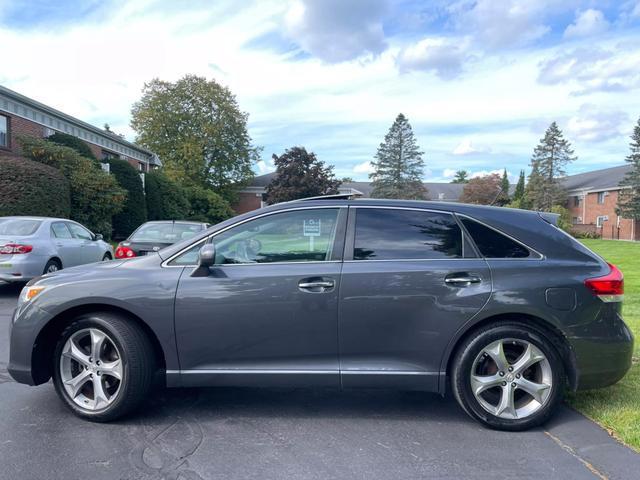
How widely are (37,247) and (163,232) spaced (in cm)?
218

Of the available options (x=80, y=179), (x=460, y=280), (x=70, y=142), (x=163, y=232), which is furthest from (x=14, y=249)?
(x=70, y=142)

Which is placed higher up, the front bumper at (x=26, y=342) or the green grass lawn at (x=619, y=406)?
the front bumper at (x=26, y=342)

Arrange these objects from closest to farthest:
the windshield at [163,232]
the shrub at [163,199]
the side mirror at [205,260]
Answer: the side mirror at [205,260] → the windshield at [163,232] → the shrub at [163,199]

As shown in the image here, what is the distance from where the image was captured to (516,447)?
3441 mm

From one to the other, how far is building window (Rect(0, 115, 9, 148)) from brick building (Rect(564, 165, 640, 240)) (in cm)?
4804

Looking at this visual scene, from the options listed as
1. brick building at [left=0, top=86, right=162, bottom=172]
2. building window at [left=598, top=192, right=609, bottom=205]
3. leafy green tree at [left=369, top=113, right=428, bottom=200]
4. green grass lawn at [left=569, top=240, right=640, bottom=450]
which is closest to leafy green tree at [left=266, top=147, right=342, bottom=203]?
leafy green tree at [left=369, top=113, right=428, bottom=200]

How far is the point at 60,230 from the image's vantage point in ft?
33.4

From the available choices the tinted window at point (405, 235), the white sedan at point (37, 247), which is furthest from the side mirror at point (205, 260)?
the white sedan at point (37, 247)

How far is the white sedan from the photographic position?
8.78 metres

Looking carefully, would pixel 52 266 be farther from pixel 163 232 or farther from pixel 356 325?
pixel 356 325

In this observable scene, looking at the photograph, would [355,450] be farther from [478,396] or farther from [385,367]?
[478,396]

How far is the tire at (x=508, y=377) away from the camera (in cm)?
367

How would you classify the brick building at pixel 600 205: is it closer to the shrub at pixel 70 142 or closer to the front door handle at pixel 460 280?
the shrub at pixel 70 142

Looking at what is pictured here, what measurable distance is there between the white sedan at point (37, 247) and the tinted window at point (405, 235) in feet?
23.9
